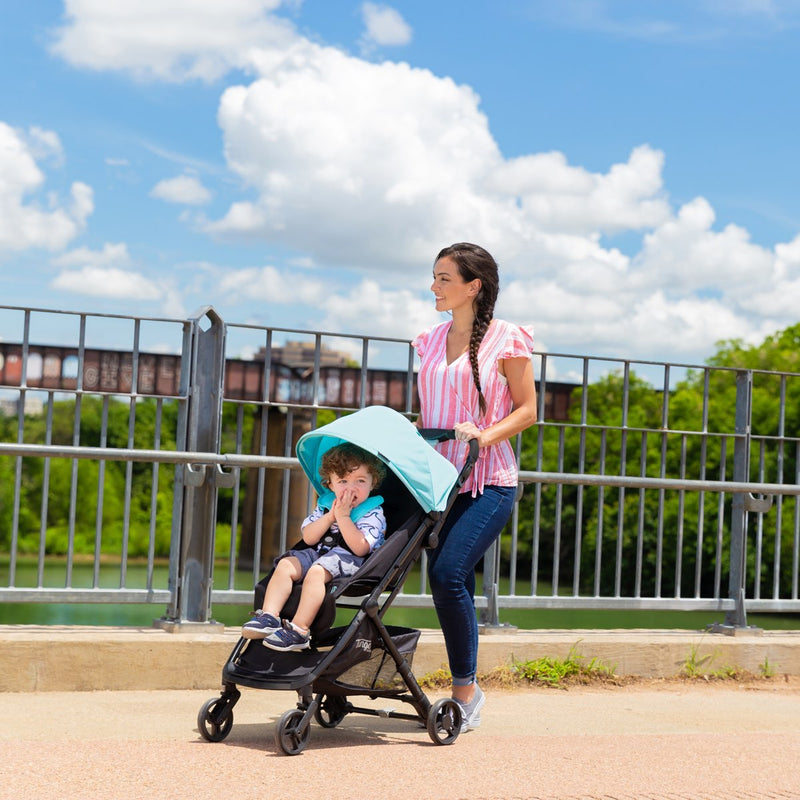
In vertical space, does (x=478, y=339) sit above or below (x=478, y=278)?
below

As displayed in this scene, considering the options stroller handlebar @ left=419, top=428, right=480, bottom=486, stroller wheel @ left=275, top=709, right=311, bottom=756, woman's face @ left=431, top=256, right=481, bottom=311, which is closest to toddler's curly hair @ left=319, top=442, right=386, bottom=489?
stroller handlebar @ left=419, top=428, right=480, bottom=486

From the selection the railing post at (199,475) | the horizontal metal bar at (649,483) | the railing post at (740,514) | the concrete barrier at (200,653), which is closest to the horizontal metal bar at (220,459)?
the horizontal metal bar at (649,483)

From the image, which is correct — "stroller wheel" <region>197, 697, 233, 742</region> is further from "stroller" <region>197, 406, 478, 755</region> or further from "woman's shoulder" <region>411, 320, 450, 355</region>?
"woman's shoulder" <region>411, 320, 450, 355</region>

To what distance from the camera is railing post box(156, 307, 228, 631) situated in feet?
21.3

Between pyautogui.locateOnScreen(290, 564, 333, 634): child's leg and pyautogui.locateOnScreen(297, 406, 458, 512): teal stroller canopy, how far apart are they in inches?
18.5

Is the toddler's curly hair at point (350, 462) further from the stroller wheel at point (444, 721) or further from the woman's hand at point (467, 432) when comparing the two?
the stroller wheel at point (444, 721)

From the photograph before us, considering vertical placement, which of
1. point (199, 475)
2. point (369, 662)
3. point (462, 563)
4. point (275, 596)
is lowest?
point (369, 662)

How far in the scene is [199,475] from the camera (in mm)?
6504

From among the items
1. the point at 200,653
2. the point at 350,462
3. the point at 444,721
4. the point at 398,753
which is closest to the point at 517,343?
the point at 350,462

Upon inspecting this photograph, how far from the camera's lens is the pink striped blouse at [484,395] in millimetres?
5289

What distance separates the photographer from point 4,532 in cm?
5166

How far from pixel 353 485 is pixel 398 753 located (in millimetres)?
995

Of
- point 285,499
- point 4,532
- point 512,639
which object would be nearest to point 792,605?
point 512,639

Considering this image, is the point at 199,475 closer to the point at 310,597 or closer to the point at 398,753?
the point at 310,597
